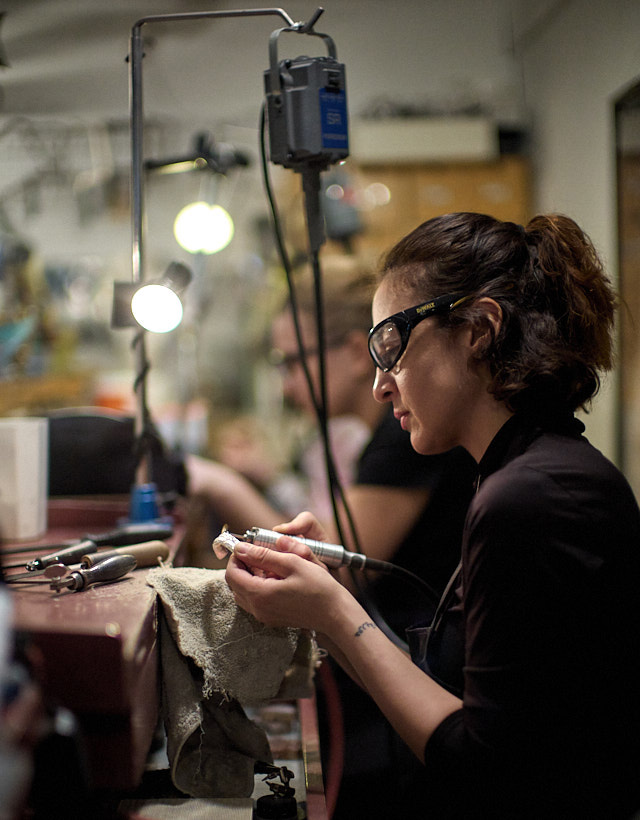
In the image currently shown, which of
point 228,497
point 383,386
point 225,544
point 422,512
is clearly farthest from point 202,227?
point 225,544

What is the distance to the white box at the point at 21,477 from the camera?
115 centimetres

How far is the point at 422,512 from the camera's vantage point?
4.42 ft

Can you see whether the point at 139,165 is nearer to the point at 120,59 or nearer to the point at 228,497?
the point at 228,497

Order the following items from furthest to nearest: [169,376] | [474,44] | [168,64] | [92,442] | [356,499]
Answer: [169,376]
[168,64]
[474,44]
[92,442]
[356,499]

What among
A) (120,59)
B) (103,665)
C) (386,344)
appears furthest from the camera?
Answer: (120,59)

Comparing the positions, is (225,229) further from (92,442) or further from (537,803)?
(537,803)

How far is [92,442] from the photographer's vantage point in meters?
1.60

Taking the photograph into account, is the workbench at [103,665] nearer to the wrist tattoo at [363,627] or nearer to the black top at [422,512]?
the wrist tattoo at [363,627]

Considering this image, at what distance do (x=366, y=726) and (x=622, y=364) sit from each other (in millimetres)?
1566

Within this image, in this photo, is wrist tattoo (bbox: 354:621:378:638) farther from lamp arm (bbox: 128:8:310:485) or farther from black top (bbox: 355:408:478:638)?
lamp arm (bbox: 128:8:310:485)

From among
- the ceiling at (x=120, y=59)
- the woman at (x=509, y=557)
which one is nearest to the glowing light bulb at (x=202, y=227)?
the ceiling at (x=120, y=59)

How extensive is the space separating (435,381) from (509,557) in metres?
0.26

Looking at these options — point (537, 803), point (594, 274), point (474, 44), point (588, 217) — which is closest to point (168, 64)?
point (474, 44)

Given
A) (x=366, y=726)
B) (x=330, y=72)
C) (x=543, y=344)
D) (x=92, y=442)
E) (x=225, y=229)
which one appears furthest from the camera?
(x=225, y=229)
